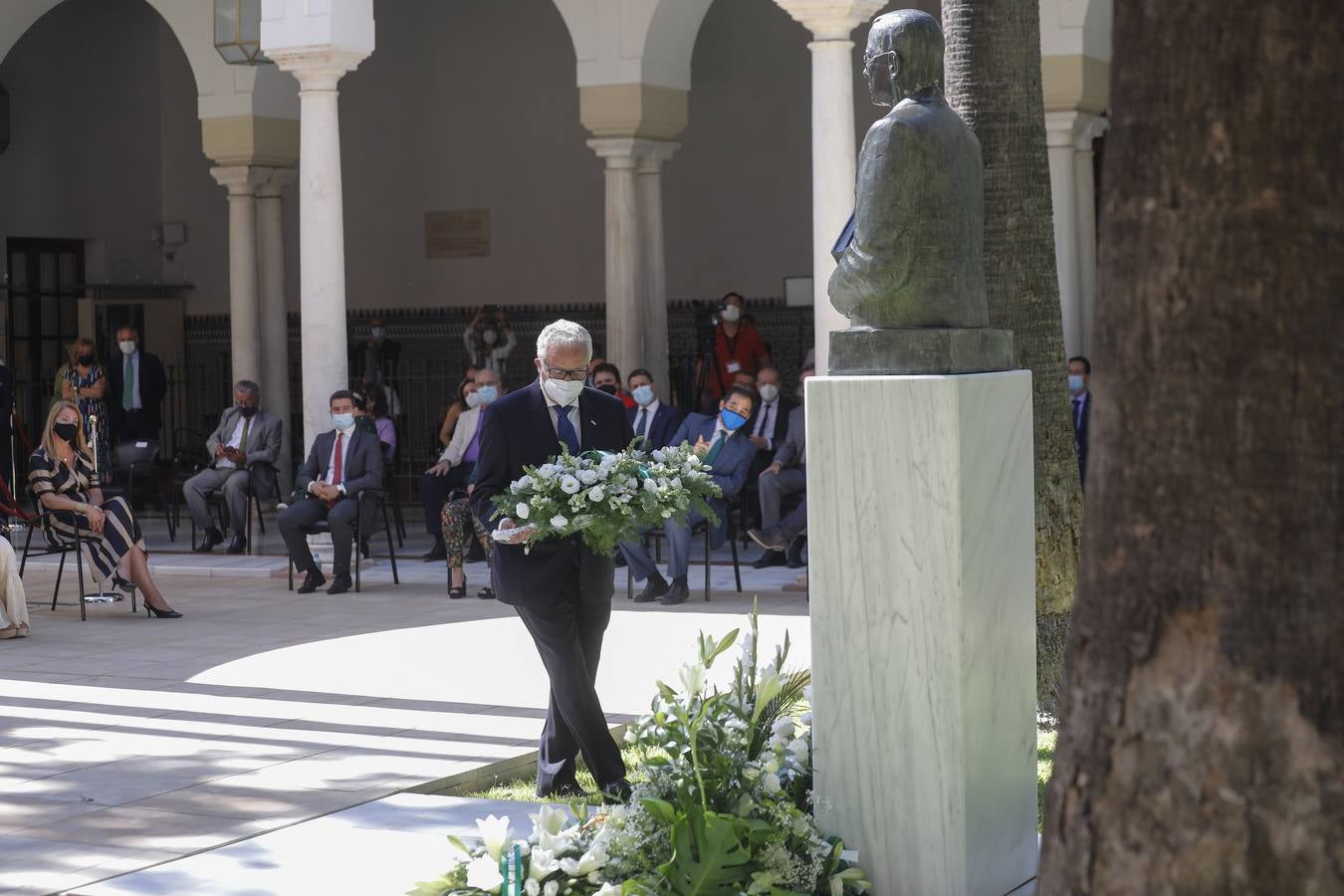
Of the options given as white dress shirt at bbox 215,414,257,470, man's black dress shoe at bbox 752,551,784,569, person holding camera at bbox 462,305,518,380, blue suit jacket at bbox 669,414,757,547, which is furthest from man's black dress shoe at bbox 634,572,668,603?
person holding camera at bbox 462,305,518,380

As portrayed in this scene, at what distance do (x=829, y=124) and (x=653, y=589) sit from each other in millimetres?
3383

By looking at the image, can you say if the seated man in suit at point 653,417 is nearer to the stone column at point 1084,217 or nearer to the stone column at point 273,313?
the stone column at point 1084,217

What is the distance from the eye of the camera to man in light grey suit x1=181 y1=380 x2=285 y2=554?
1452 centimetres

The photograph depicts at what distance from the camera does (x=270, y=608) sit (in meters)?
11.7

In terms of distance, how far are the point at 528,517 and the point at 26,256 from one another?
17927mm

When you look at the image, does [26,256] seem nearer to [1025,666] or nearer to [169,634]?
[169,634]

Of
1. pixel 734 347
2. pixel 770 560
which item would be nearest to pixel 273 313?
pixel 734 347

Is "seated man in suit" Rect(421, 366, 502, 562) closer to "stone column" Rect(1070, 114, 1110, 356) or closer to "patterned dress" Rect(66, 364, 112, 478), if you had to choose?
"patterned dress" Rect(66, 364, 112, 478)

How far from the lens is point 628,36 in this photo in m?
15.7

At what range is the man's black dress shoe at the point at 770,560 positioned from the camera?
13008mm

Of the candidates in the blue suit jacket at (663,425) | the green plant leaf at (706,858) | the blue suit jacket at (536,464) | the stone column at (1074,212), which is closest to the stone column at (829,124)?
the blue suit jacket at (663,425)

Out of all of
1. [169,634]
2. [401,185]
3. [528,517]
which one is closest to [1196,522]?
[528,517]

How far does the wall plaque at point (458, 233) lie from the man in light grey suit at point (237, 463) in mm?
7448

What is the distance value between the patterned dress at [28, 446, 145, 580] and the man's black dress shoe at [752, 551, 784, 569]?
167 inches
